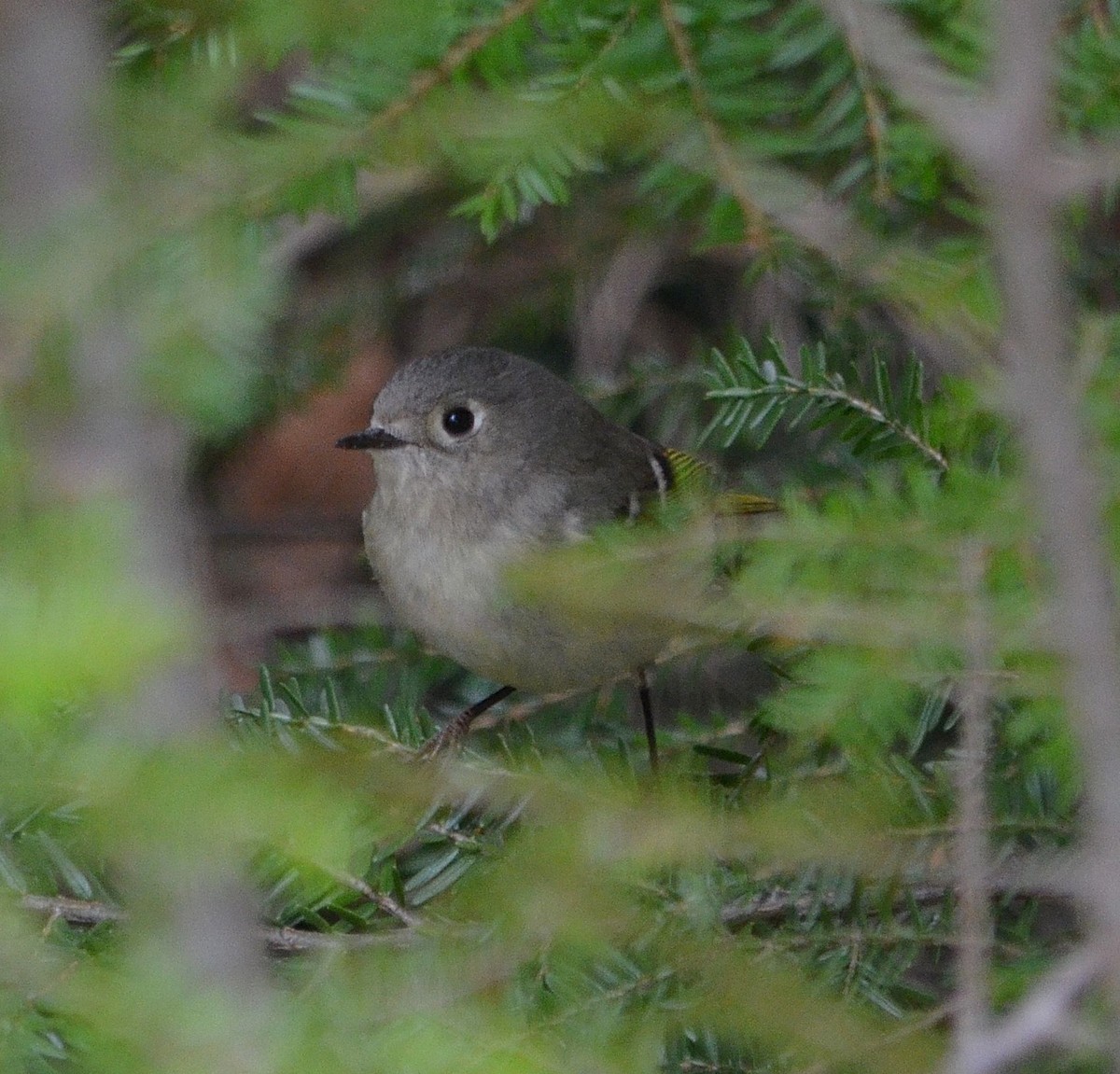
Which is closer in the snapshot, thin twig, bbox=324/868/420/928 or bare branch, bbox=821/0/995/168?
bare branch, bbox=821/0/995/168

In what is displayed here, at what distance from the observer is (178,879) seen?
808 millimetres

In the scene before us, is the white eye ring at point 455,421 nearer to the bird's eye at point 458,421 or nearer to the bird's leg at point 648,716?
the bird's eye at point 458,421

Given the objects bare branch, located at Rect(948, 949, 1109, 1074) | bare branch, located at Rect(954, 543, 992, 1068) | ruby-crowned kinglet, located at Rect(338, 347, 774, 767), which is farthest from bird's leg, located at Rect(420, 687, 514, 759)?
bare branch, located at Rect(948, 949, 1109, 1074)

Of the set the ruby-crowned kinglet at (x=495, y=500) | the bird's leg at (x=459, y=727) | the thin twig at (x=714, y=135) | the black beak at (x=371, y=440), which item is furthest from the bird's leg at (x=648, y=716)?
the thin twig at (x=714, y=135)

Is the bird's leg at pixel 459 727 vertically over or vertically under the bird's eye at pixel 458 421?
under

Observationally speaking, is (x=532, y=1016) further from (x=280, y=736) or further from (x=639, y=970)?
(x=280, y=736)

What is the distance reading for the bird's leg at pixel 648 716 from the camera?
5.95 ft

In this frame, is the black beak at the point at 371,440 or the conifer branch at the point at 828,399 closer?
A: the conifer branch at the point at 828,399

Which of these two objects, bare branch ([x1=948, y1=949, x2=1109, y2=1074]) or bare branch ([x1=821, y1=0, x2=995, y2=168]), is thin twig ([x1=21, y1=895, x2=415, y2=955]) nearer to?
bare branch ([x1=948, y1=949, x2=1109, y2=1074])

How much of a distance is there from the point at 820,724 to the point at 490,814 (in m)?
0.75

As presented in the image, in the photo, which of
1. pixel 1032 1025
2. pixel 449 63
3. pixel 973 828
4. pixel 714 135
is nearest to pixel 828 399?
pixel 714 135

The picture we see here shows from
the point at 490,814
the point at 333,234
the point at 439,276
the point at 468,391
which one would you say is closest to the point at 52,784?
the point at 490,814

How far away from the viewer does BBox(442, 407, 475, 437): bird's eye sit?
93.2 inches

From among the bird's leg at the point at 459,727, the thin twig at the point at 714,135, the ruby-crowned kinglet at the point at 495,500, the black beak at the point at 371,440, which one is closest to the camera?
the thin twig at the point at 714,135
